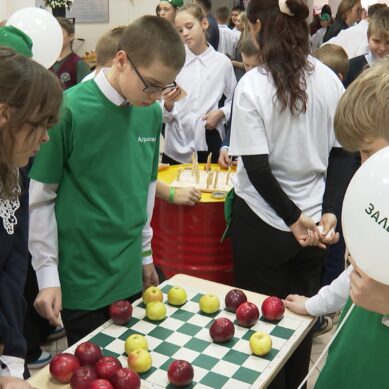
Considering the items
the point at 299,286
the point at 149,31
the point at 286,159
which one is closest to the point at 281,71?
the point at 286,159

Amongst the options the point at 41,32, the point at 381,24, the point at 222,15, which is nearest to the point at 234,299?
the point at 41,32

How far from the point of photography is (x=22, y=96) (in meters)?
1.25

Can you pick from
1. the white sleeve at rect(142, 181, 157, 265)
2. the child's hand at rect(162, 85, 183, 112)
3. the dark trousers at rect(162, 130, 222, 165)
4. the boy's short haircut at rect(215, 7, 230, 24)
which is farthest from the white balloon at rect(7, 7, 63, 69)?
the boy's short haircut at rect(215, 7, 230, 24)

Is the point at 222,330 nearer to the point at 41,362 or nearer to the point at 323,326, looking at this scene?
the point at 41,362

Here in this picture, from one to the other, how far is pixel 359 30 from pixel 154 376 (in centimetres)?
410

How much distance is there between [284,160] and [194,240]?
0.84 m

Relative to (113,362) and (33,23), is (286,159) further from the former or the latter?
(33,23)

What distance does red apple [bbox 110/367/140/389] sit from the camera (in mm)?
1356

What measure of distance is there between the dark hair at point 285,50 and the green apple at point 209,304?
0.75 metres

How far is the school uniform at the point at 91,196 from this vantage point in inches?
67.1

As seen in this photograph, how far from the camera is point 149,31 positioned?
1.73m

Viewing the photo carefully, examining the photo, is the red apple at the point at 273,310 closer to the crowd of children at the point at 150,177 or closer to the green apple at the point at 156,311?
the crowd of children at the point at 150,177

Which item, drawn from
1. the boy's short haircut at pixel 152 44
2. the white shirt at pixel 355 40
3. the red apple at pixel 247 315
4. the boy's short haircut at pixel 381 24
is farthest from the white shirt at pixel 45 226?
the white shirt at pixel 355 40

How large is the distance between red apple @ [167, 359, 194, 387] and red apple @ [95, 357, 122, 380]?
14cm
